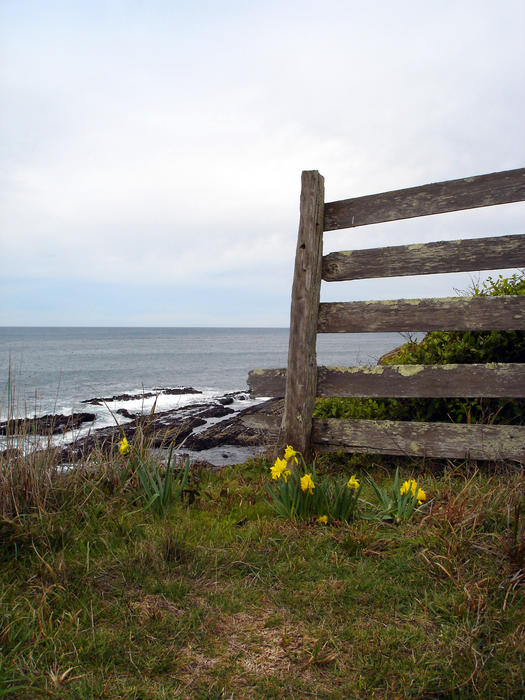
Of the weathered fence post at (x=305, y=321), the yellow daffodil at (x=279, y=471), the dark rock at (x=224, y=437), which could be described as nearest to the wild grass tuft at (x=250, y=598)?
the yellow daffodil at (x=279, y=471)

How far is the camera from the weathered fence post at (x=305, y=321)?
503cm

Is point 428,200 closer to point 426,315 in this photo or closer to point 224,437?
point 426,315

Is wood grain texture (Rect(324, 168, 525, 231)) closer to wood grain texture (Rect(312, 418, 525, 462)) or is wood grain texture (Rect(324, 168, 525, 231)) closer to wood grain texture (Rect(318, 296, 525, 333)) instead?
wood grain texture (Rect(318, 296, 525, 333))

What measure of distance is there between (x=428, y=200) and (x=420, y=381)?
1.71 m

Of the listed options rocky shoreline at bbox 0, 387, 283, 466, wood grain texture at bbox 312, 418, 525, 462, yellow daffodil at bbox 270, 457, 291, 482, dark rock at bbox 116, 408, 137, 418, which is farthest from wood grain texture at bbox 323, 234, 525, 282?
dark rock at bbox 116, 408, 137, 418

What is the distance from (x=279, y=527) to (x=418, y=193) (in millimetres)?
3320

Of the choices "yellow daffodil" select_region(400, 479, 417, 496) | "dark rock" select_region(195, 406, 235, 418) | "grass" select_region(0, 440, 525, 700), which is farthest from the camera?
"dark rock" select_region(195, 406, 235, 418)

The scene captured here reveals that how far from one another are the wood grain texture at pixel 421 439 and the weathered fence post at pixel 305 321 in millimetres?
238

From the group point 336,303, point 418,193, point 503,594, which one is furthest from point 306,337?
point 503,594

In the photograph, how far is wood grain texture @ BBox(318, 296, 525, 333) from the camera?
459 cm

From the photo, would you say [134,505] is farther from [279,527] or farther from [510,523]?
[510,523]

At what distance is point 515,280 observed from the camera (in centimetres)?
550

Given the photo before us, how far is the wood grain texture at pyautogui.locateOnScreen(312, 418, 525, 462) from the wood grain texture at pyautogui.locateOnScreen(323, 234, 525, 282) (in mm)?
1439

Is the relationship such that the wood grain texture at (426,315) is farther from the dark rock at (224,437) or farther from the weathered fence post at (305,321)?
the dark rock at (224,437)
